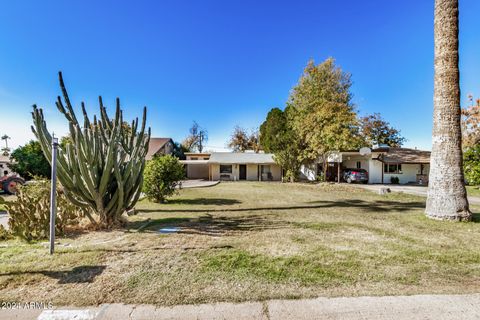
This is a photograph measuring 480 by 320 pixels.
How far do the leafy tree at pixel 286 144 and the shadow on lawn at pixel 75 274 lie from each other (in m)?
21.9

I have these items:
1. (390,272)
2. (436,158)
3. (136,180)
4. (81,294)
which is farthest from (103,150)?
(436,158)

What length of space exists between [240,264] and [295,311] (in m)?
1.44

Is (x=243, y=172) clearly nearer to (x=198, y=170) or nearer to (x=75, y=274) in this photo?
(x=198, y=170)

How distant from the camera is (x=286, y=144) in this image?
2455cm

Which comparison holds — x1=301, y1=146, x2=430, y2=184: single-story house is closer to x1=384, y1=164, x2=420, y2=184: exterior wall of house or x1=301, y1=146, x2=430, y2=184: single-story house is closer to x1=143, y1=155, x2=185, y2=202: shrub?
x1=384, y1=164, x2=420, y2=184: exterior wall of house

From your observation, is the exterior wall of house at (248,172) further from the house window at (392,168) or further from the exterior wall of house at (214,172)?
the house window at (392,168)

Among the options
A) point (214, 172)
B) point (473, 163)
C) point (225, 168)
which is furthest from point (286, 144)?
point (473, 163)

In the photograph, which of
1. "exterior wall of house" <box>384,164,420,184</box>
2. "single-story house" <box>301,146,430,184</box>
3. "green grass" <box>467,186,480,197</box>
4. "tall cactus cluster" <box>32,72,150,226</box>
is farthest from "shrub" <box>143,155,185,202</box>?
"exterior wall of house" <box>384,164,420,184</box>

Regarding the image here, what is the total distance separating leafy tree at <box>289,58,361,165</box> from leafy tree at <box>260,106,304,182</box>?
2.31 feet

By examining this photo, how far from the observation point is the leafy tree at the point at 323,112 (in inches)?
835

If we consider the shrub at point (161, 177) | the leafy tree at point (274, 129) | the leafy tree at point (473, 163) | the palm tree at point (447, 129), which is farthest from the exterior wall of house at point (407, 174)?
the shrub at point (161, 177)

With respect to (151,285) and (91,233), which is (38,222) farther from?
(151,285)

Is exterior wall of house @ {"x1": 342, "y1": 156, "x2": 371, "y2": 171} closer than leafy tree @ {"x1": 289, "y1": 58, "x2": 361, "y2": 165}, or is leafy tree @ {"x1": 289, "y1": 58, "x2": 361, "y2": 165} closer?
leafy tree @ {"x1": 289, "y1": 58, "x2": 361, "y2": 165}

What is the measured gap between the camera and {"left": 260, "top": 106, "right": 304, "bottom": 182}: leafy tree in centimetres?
2419
